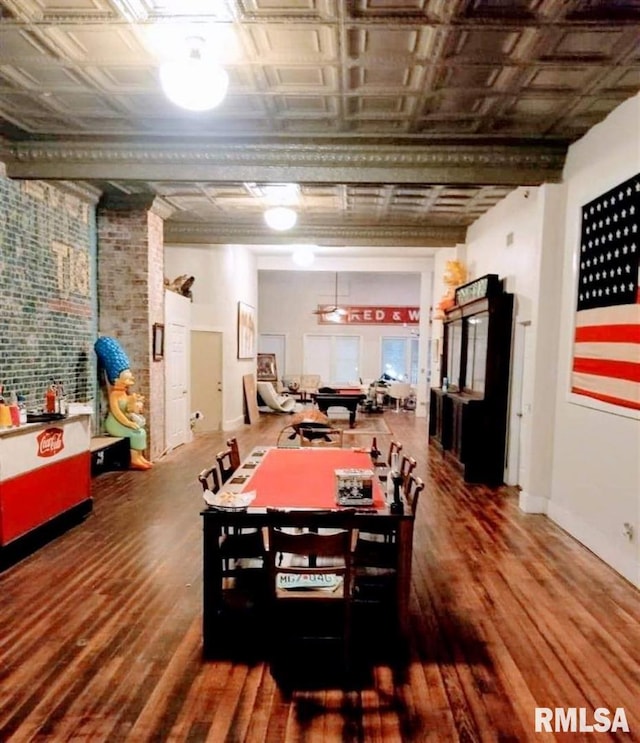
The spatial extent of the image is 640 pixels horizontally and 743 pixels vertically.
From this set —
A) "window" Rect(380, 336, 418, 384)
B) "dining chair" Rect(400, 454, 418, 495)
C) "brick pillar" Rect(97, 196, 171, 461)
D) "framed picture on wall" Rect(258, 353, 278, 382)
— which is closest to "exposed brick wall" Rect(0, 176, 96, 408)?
"brick pillar" Rect(97, 196, 171, 461)

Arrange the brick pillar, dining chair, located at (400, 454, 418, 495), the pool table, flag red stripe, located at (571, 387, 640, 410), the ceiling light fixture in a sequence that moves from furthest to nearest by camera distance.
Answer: the ceiling light fixture, the pool table, the brick pillar, flag red stripe, located at (571, 387, 640, 410), dining chair, located at (400, 454, 418, 495)

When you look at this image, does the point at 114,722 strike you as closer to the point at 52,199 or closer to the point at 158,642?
the point at 158,642

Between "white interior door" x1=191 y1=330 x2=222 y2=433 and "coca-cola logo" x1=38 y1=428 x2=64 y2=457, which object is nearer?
"coca-cola logo" x1=38 y1=428 x2=64 y2=457

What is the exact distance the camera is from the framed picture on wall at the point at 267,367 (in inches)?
615

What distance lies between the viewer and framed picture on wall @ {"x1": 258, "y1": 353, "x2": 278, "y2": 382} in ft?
51.3

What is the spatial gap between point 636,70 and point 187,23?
3.01 metres

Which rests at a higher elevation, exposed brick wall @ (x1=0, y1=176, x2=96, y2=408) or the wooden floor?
exposed brick wall @ (x1=0, y1=176, x2=96, y2=408)

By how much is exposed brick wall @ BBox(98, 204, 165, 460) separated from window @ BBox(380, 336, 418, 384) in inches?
435

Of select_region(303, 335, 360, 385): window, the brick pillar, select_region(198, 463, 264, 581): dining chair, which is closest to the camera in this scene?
select_region(198, 463, 264, 581): dining chair

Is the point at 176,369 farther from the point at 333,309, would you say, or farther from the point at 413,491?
the point at 333,309

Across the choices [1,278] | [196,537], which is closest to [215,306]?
[1,278]

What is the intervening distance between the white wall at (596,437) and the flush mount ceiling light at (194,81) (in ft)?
9.96

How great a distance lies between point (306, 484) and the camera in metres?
3.14

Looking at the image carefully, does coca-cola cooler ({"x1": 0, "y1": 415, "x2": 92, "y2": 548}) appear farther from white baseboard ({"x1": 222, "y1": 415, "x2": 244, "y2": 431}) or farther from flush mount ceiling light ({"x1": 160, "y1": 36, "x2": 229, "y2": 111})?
white baseboard ({"x1": 222, "y1": 415, "x2": 244, "y2": 431})
